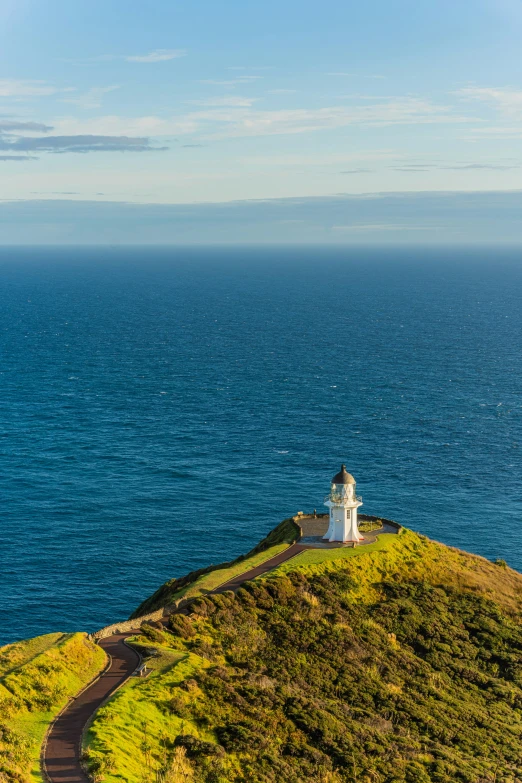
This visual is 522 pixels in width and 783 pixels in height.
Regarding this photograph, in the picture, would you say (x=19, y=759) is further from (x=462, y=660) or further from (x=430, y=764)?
(x=462, y=660)

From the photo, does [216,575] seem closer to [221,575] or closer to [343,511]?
[221,575]

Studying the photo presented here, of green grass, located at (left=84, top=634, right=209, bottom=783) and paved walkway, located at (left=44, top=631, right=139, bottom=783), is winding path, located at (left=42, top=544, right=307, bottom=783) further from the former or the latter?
green grass, located at (left=84, top=634, right=209, bottom=783)

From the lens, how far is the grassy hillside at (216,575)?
5144cm

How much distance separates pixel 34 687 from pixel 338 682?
1476cm

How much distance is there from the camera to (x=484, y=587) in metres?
57.5

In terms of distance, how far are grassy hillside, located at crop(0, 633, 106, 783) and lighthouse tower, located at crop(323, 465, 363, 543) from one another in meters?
23.8

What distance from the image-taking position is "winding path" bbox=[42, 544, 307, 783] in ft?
92.5

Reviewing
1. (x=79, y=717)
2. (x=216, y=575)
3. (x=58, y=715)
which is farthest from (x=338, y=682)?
(x=58, y=715)

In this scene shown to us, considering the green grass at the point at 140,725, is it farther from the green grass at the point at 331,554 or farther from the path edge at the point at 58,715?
the green grass at the point at 331,554

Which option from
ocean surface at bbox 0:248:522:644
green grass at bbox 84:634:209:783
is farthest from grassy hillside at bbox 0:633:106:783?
ocean surface at bbox 0:248:522:644

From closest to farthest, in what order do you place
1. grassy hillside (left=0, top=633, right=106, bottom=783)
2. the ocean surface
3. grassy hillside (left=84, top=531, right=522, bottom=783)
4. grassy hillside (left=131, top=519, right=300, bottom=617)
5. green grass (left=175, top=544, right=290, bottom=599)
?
grassy hillside (left=0, top=633, right=106, bottom=783), grassy hillside (left=84, top=531, right=522, bottom=783), green grass (left=175, top=544, right=290, bottom=599), grassy hillside (left=131, top=519, right=300, bottom=617), the ocean surface

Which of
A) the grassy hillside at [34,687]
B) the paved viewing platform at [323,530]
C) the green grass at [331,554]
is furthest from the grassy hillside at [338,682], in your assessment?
the grassy hillside at [34,687]

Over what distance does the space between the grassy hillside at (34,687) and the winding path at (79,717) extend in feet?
1.35

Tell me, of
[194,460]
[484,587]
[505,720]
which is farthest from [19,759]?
[194,460]
